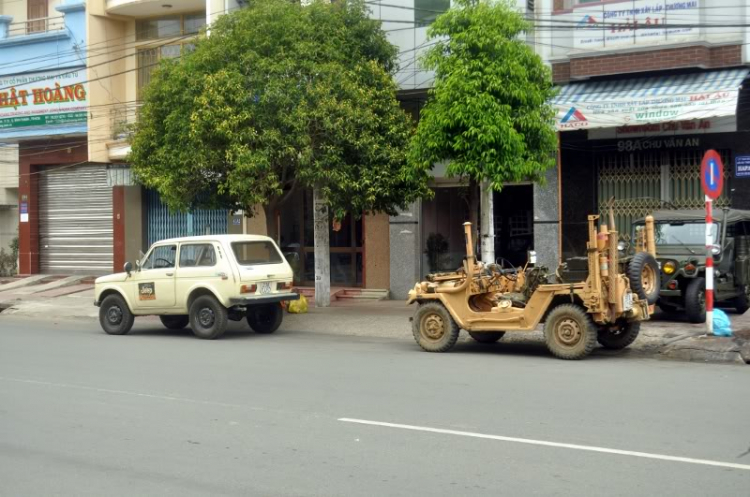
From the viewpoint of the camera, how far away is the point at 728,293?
14.9m

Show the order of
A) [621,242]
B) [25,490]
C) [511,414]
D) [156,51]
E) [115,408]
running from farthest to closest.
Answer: [156,51] < [621,242] < [115,408] < [511,414] < [25,490]

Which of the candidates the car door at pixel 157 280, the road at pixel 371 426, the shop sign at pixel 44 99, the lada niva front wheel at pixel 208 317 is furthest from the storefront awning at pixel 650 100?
the shop sign at pixel 44 99

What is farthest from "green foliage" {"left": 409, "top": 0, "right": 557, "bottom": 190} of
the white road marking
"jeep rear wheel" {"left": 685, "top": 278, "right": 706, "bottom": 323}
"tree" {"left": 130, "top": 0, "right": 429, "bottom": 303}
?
the white road marking

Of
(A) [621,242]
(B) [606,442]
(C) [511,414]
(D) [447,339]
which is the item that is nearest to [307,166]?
(D) [447,339]

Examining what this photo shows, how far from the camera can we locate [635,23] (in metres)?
17.6

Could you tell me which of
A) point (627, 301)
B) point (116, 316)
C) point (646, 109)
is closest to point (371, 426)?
point (627, 301)

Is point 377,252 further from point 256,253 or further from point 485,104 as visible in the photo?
point 485,104

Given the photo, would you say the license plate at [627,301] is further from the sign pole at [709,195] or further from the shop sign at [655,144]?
the shop sign at [655,144]

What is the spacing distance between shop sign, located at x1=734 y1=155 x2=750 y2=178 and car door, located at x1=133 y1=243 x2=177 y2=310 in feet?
37.0

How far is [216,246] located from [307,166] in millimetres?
2474

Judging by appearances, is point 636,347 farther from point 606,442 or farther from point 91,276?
point 91,276

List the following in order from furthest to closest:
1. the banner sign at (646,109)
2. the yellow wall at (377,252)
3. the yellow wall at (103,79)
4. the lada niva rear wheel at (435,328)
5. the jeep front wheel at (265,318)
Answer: the yellow wall at (103,79) → the yellow wall at (377,252) → the jeep front wheel at (265,318) → the banner sign at (646,109) → the lada niva rear wheel at (435,328)

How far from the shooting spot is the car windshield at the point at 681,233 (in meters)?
14.9

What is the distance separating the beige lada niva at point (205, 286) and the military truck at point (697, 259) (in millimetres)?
6480
